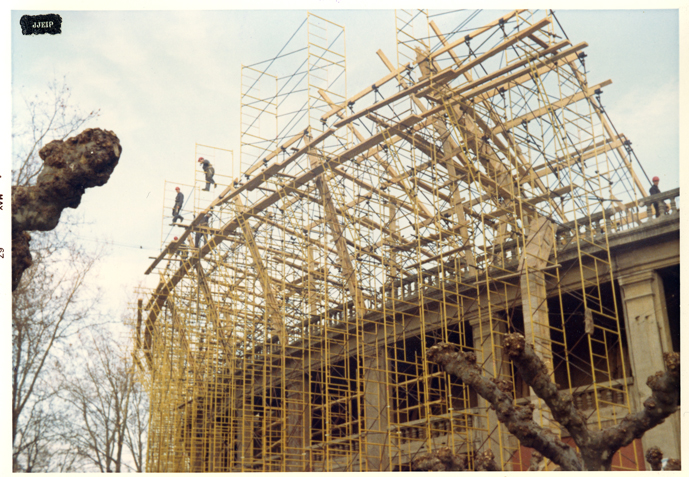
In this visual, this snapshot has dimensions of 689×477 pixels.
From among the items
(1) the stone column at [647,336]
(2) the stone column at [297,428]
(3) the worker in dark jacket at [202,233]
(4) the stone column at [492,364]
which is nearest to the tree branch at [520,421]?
(1) the stone column at [647,336]

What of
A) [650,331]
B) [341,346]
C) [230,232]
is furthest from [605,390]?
[230,232]

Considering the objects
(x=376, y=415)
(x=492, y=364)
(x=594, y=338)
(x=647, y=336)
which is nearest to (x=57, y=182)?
(x=647, y=336)

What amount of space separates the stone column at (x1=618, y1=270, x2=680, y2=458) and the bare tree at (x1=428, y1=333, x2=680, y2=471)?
5.81m

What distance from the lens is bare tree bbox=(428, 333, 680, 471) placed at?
1022cm

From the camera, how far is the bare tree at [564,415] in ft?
33.5

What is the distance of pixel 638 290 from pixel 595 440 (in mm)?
7392

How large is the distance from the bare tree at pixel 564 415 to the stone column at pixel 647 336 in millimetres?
5814

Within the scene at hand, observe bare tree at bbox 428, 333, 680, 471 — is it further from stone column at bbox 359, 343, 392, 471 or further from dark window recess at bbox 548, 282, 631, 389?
stone column at bbox 359, 343, 392, 471

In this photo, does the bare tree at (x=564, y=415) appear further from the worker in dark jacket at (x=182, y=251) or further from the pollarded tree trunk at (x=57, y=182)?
the worker in dark jacket at (x=182, y=251)

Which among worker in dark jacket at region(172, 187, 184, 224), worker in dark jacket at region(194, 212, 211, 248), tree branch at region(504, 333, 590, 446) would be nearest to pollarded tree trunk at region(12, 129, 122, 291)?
tree branch at region(504, 333, 590, 446)

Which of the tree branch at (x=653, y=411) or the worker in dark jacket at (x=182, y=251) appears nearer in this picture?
the tree branch at (x=653, y=411)

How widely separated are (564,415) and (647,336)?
6.88m

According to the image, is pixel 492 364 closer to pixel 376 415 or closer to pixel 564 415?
pixel 376 415

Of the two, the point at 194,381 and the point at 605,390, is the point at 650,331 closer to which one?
the point at 605,390
